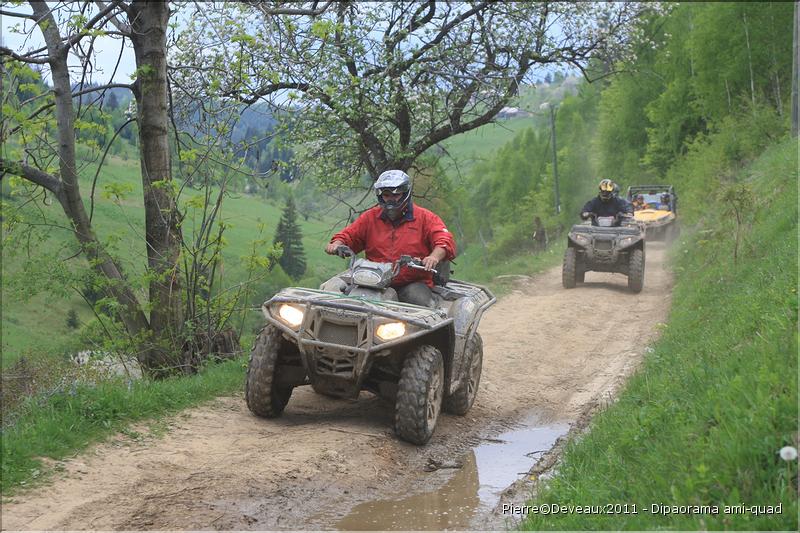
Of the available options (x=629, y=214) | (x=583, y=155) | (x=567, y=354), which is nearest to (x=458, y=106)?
(x=629, y=214)

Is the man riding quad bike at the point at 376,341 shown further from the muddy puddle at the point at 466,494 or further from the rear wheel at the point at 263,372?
the muddy puddle at the point at 466,494

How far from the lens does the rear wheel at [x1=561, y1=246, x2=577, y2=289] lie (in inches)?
691

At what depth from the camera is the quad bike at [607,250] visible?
16922 millimetres

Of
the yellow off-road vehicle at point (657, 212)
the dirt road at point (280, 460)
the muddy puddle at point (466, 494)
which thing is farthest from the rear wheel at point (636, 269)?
the yellow off-road vehicle at point (657, 212)

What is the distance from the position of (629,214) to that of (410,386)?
469 inches

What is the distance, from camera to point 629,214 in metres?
17.7

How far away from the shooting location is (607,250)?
17.1 m

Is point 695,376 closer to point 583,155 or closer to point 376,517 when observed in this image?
point 376,517

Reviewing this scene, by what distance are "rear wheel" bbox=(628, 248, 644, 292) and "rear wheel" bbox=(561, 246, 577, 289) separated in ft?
3.76

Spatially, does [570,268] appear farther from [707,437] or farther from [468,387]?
[707,437]

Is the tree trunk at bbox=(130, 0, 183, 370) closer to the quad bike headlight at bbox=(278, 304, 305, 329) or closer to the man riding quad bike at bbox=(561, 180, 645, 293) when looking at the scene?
the quad bike headlight at bbox=(278, 304, 305, 329)

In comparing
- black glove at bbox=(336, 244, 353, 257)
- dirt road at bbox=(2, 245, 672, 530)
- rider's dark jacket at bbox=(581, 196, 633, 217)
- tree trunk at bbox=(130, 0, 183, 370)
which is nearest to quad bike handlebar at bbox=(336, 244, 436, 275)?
black glove at bbox=(336, 244, 353, 257)

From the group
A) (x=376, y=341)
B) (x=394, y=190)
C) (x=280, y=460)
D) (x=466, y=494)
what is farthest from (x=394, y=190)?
(x=466, y=494)

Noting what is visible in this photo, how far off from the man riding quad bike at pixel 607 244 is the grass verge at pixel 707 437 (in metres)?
8.20
